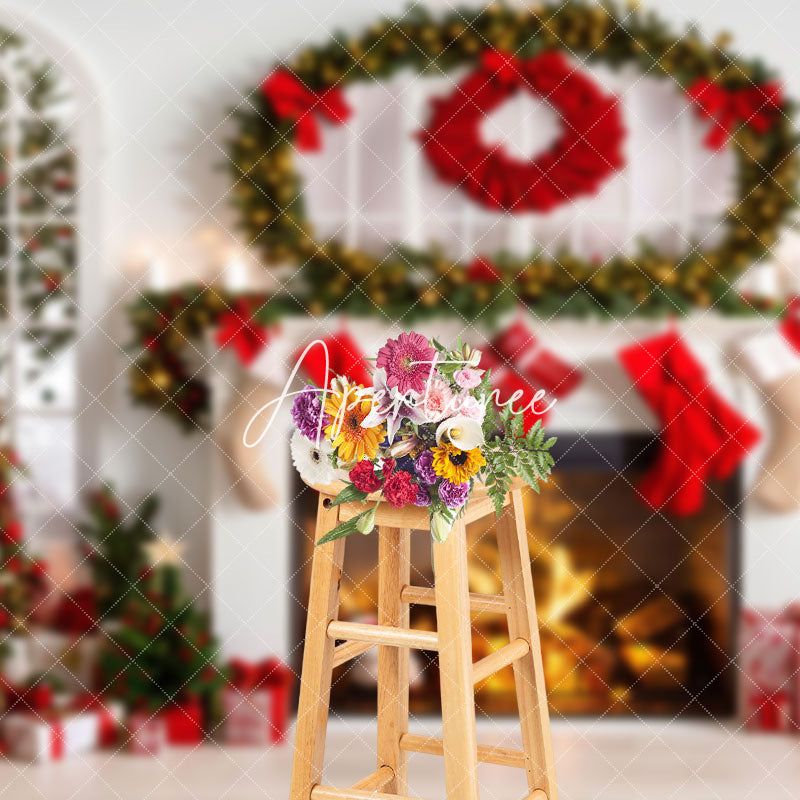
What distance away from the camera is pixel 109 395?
8.97ft

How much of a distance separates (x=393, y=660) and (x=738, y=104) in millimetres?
1794

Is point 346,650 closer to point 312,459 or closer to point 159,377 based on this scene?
point 312,459

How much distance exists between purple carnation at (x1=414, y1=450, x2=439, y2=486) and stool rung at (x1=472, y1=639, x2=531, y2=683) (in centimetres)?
28

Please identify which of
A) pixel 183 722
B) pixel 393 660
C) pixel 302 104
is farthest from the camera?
pixel 302 104

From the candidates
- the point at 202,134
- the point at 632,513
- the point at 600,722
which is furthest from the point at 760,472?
the point at 202,134

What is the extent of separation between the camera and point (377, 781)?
1.60 meters

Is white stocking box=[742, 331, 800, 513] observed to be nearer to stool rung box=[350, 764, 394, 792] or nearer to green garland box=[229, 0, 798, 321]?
green garland box=[229, 0, 798, 321]

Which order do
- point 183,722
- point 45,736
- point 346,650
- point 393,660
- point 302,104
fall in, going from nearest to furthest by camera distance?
point 346,650 < point 393,660 < point 45,736 < point 183,722 < point 302,104

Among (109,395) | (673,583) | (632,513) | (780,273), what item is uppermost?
(780,273)

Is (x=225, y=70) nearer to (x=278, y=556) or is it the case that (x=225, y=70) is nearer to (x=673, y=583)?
(x=278, y=556)

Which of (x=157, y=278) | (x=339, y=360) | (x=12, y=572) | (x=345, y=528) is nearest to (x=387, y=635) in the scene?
(x=345, y=528)

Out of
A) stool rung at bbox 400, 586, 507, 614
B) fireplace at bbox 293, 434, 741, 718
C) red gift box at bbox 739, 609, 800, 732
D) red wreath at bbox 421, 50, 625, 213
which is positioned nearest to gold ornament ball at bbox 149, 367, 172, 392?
fireplace at bbox 293, 434, 741, 718

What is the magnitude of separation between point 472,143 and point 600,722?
1593 mm

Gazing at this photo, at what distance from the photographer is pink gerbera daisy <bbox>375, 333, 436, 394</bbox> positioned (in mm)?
1346
